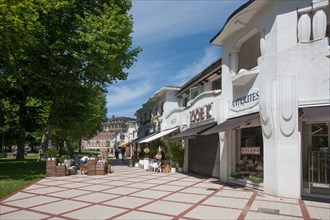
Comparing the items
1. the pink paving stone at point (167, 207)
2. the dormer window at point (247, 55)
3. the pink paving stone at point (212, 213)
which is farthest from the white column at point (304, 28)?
the pink paving stone at point (167, 207)

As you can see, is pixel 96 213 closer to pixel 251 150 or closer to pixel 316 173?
pixel 316 173

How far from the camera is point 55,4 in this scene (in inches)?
803

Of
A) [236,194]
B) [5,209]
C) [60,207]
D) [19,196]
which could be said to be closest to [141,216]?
[60,207]

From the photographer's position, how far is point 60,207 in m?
8.92

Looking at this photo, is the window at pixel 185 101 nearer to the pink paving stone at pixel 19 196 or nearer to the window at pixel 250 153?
the window at pixel 250 153

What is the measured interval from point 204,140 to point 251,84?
6830 millimetres

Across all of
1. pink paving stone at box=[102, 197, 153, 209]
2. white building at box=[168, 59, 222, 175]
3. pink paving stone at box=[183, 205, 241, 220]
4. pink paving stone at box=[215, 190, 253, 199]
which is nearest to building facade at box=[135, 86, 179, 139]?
white building at box=[168, 59, 222, 175]

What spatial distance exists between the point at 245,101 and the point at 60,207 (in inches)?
337

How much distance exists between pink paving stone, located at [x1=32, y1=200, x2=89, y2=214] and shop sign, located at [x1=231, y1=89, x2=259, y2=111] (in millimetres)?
7646

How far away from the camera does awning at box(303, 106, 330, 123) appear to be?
955 cm

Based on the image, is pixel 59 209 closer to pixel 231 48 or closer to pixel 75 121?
pixel 231 48

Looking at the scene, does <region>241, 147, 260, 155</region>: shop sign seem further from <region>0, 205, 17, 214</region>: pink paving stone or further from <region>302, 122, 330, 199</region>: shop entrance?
<region>0, 205, 17, 214</region>: pink paving stone

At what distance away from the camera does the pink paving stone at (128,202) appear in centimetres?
927

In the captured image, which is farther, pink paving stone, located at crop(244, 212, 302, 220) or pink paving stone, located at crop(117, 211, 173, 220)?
pink paving stone, located at crop(244, 212, 302, 220)
